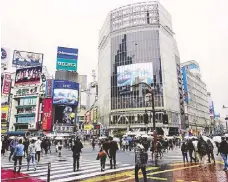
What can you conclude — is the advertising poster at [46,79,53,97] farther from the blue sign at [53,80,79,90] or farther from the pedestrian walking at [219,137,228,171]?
the pedestrian walking at [219,137,228,171]

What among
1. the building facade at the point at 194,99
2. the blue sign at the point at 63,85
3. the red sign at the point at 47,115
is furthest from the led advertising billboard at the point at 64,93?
the building facade at the point at 194,99

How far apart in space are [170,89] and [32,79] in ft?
140

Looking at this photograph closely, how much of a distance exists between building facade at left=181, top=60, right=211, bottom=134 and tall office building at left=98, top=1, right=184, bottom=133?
1042 cm

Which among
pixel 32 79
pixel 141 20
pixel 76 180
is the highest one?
pixel 141 20

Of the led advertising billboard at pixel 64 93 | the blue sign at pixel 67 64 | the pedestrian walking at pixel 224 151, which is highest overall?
the blue sign at pixel 67 64

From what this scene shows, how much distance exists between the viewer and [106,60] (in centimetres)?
7956

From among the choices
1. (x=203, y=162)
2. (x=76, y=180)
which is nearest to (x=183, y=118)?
(x=203, y=162)

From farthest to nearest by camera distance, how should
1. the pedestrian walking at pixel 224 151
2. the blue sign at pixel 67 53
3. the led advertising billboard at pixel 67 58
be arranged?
the blue sign at pixel 67 53, the led advertising billboard at pixel 67 58, the pedestrian walking at pixel 224 151

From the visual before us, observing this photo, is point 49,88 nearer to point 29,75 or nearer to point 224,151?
point 29,75

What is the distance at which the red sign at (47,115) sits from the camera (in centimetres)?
6469

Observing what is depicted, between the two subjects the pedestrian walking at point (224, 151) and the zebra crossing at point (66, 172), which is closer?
the zebra crossing at point (66, 172)

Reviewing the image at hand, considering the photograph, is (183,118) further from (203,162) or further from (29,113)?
(203,162)

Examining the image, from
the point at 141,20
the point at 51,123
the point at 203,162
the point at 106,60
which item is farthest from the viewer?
the point at 106,60

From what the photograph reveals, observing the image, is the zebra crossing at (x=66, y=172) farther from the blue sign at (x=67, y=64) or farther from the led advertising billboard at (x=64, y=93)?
the blue sign at (x=67, y=64)
